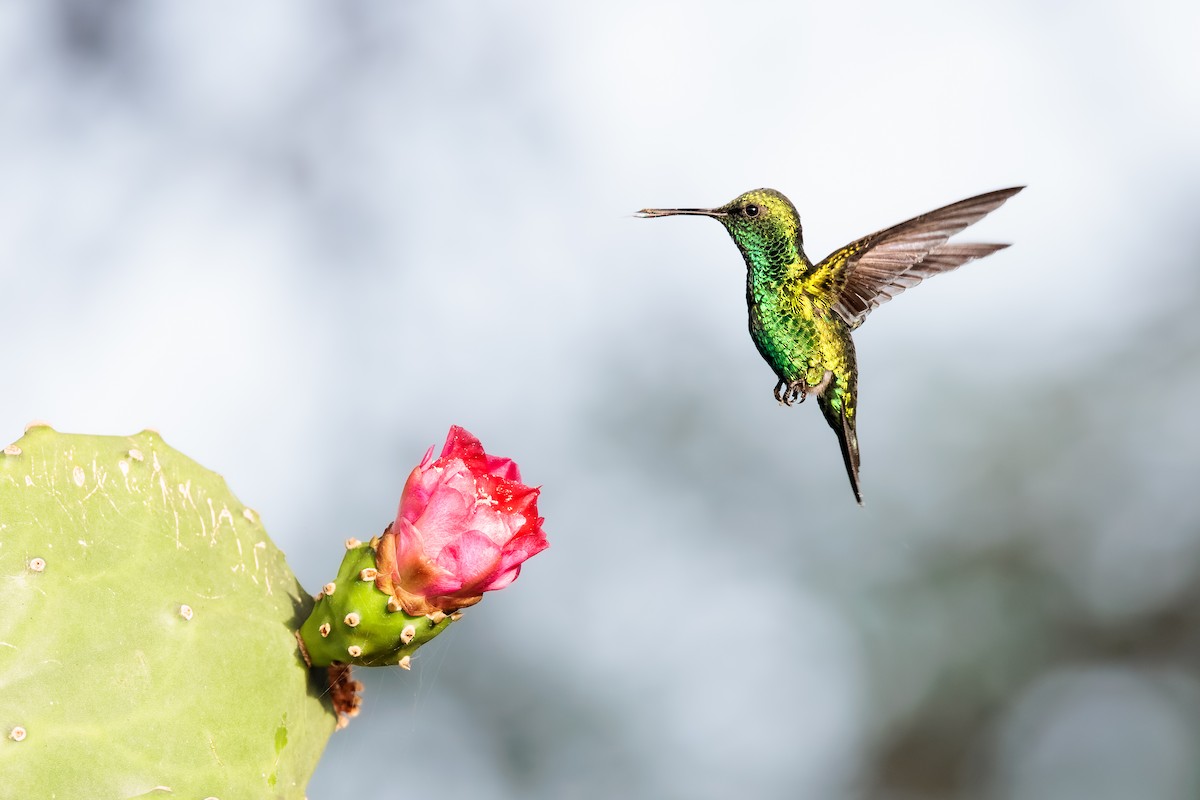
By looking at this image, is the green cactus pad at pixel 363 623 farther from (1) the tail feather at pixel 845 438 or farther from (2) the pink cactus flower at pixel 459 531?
(1) the tail feather at pixel 845 438

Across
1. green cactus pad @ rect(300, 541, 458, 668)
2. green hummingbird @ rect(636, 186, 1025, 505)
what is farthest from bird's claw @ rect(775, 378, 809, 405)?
green cactus pad @ rect(300, 541, 458, 668)

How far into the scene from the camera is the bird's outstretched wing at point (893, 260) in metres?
0.93

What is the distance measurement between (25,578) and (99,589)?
6cm

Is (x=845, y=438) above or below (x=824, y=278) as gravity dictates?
below

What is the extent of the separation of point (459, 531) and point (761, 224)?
1.11 ft

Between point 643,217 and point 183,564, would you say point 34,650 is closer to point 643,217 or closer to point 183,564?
point 183,564

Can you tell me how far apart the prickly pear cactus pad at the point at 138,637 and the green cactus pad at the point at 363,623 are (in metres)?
0.05

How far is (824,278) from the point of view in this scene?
1002 mm

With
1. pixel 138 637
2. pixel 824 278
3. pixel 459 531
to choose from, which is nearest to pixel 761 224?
pixel 824 278

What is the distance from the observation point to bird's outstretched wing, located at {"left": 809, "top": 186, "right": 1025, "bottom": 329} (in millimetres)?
926

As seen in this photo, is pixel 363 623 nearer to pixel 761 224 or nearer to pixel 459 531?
pixel 459 531

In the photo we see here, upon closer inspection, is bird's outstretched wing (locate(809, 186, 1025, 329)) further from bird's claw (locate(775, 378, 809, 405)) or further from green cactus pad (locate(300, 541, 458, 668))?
green cactus pad (locate(300, 541, 458, 668))

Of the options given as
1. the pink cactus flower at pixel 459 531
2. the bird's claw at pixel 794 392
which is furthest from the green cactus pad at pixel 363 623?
the bird's claw at pixel 794 392

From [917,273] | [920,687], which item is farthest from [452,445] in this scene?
[920,687]
